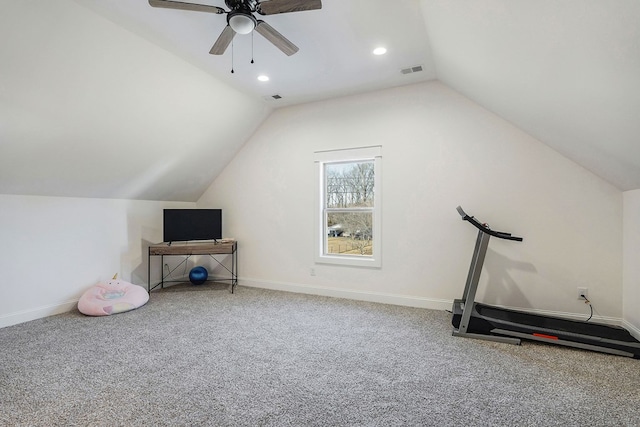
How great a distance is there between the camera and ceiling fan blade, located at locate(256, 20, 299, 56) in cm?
231

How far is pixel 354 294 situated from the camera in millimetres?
4422

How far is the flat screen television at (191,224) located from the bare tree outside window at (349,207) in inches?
71.0

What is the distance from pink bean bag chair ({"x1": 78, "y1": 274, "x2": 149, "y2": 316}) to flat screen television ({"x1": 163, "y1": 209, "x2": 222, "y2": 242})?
91cm

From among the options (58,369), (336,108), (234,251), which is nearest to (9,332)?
(58,369)

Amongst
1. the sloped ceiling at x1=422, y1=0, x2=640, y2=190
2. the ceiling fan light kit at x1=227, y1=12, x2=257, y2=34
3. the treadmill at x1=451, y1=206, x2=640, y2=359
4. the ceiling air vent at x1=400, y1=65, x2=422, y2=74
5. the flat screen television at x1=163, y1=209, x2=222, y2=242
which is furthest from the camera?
the flat screen television at x1=163, y1=209, x2=222, y2=242

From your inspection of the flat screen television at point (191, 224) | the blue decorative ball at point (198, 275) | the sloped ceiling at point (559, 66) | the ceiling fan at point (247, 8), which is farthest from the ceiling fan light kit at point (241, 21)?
the blue decorative ball at point (198, 275)

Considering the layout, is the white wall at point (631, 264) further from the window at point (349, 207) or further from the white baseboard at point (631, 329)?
the window at point (349, 207)

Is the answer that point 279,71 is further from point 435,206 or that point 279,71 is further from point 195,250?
point 195,250

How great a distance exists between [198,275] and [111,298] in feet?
4.40

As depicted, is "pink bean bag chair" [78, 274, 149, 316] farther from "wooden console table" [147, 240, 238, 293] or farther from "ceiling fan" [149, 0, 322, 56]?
"ceiling fan" [149, 0, 322, 56]

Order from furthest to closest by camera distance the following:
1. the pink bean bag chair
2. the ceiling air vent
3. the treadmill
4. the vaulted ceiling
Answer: the pink bean bag chair
the ceiling air vent
the treadmill
the vaulted ceiling

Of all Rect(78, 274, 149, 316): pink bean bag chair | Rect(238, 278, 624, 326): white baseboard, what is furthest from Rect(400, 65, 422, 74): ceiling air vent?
Rect(78, 274, 149, 316): pink bean bag chair

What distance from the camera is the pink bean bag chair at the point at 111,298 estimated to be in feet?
12.2

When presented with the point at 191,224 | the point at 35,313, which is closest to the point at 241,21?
the point at 191,224
